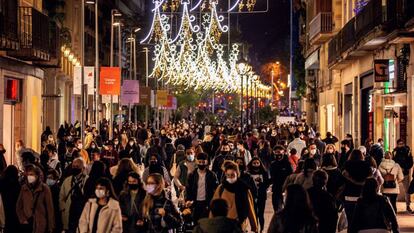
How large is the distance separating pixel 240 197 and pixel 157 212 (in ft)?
5.77

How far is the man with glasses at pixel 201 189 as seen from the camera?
1656cm

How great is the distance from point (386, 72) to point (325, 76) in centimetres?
2447

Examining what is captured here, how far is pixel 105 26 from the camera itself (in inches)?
3782

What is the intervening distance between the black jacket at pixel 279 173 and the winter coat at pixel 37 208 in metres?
6.36

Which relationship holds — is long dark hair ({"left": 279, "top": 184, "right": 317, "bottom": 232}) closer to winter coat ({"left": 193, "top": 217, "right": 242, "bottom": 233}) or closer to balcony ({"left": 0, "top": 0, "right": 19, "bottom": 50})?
winter coat ({"left": 193, "top": 217, "right": 242, "bottom": 233})

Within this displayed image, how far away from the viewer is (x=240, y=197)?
14.1m

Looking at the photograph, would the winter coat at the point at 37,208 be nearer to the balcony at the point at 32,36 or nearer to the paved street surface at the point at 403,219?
the paved street surface at the point at 403,219

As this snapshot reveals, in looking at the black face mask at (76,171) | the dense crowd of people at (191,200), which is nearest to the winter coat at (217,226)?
the dense crowd of people at (191,200)

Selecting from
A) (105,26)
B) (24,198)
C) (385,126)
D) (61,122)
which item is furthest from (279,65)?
(24,198)

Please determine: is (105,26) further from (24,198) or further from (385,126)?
(24,198)

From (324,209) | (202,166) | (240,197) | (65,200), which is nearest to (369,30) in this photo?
(202,166)

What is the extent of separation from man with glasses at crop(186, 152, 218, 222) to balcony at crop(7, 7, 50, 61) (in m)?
15.7

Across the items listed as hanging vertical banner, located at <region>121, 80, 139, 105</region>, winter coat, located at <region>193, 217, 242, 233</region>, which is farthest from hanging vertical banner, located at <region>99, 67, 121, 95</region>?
winter coat, located at <region>193, 217, 242, 233</region>

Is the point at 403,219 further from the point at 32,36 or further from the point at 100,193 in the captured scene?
the point at 32,36
